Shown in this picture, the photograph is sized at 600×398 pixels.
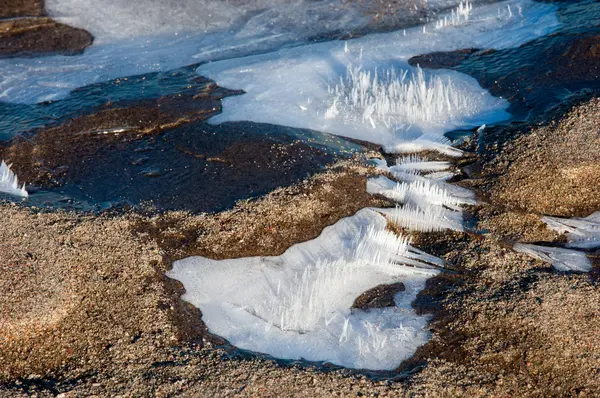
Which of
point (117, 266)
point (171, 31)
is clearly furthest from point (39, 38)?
point (117, 266)

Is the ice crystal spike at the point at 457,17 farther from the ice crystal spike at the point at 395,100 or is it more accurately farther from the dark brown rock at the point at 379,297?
the dark brown rock at the point at 379,297

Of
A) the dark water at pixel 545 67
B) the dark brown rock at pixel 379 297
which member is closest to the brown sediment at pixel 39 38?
the dark water at pixel 545 67

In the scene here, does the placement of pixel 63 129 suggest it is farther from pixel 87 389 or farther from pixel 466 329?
pixel 466 329

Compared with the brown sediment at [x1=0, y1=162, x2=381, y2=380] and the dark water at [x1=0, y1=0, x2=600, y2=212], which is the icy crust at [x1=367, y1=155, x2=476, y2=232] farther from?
the dark water at [x1=0, y1=0, x2=600, y2=212]

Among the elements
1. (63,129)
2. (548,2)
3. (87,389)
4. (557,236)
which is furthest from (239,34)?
(87,389)

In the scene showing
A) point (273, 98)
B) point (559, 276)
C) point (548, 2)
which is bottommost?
point (559, 276)

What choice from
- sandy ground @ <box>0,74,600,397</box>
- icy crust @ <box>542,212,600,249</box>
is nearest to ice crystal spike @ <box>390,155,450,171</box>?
sandy ground @ <box>0,74,600,397</box>

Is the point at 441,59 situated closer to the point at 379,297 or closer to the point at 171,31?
the point at 171,31
